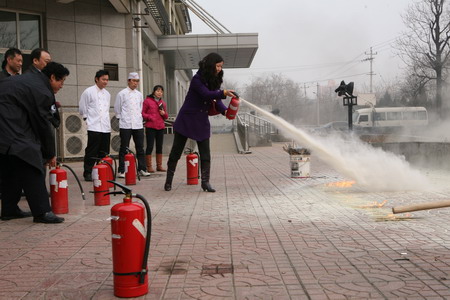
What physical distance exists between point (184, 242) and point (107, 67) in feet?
38.3

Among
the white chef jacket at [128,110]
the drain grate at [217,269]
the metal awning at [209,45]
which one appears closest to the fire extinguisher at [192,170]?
the white chef jacket at [128,110]

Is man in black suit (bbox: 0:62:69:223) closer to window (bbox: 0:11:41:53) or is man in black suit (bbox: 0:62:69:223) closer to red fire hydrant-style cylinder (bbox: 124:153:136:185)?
red fire hydrant-style cylinder (bbox: 124:153:136:185)

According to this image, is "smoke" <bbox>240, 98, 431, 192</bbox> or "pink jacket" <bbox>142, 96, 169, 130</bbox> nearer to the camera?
"smoke" <bbox>240, 98, 431, 192</bbox>

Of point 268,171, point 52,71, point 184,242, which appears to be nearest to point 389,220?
point 184,242

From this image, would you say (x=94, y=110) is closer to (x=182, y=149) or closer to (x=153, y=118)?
(x=153, y=118)

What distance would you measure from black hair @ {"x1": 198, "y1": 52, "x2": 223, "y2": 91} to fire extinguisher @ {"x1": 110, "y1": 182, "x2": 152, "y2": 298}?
4160 mm

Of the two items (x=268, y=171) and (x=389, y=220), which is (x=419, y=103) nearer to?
(x=268, y=171)

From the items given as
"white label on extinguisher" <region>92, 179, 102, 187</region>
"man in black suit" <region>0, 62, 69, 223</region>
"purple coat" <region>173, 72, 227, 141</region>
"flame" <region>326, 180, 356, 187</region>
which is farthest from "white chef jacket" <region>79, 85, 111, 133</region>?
"flame" <region>326, 180, 356, 187</region>

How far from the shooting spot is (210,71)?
22.7ft

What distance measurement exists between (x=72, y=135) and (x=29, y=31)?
3177 mm

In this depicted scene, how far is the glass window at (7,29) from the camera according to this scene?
12.8m

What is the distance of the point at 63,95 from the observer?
1395cm

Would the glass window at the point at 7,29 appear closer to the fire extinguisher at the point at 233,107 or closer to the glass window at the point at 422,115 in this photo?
the fire extinguisher at the point at 233,107

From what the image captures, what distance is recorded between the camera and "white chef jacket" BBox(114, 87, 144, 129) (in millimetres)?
9312
